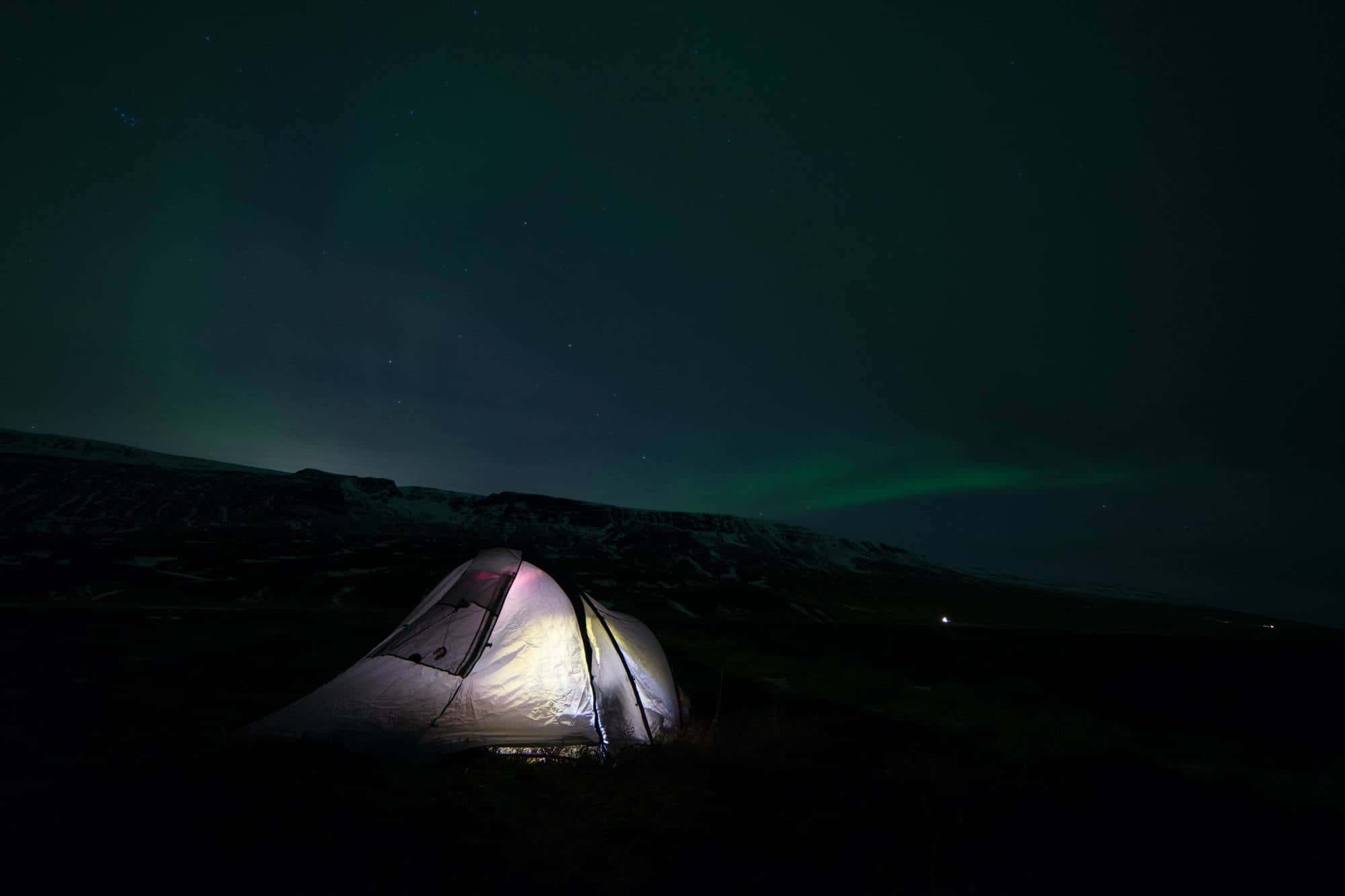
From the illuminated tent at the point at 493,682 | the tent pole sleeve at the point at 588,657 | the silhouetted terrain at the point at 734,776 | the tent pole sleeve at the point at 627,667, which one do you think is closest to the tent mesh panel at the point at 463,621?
the illuminated tent at the point at 493,682

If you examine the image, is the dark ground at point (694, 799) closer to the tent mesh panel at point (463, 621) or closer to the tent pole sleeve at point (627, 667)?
the tent pole sleeve at point (627, 667)

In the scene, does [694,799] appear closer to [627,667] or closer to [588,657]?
[627,667]

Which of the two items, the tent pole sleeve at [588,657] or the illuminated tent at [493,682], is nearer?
the illuminated tent at [493,682]

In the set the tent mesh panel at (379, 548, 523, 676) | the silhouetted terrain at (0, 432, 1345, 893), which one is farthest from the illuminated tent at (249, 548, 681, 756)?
the silhouetted terrain at (0, 432, 1345, 893)

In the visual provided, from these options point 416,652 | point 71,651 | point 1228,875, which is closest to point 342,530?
point 71,651

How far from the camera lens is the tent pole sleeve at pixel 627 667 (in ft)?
33.8

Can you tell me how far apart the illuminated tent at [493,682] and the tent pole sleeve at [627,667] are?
3cm

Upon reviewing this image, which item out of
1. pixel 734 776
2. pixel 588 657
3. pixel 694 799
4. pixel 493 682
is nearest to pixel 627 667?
pixel 588 657

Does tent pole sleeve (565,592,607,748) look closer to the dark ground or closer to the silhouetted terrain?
the silhouetted terrain

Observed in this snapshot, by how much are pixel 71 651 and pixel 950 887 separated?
22391 mm

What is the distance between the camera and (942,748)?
38.5ft

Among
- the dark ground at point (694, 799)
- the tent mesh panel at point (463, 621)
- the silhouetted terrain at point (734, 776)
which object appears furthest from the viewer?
the tent mesh panel at point (463, 621)

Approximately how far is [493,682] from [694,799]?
13.3 ft

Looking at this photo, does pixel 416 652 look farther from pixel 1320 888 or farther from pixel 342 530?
pixel 342 530
